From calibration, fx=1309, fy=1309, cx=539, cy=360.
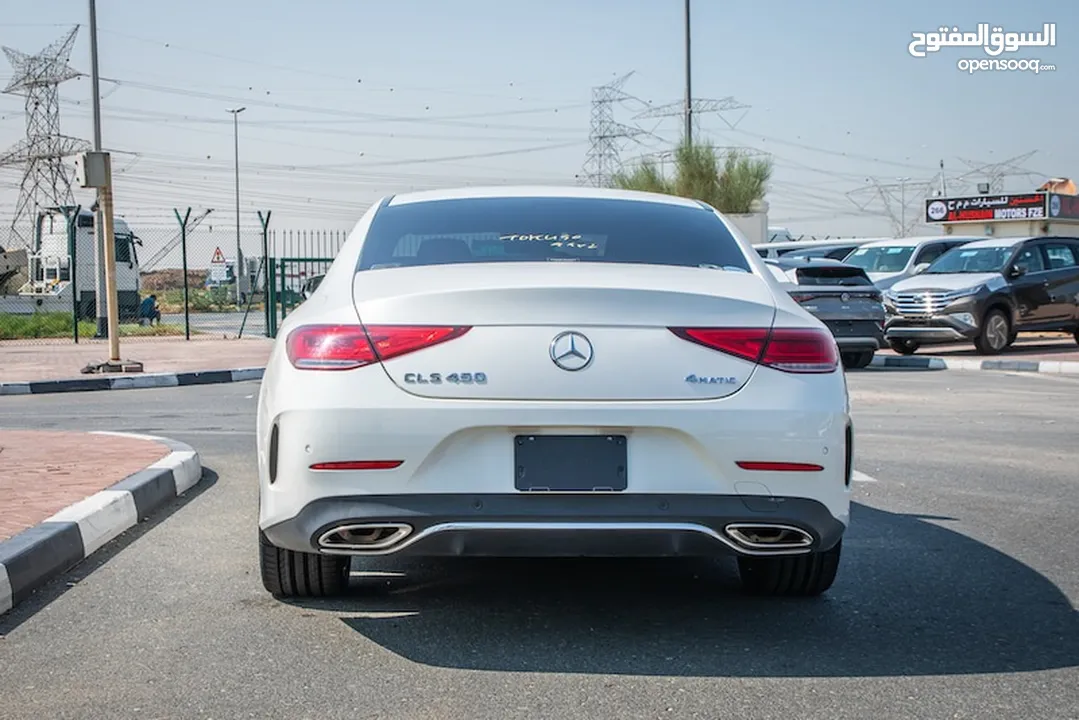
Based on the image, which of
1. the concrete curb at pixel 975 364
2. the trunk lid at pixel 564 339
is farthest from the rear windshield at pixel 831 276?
the trunk lid at pixel 564 339

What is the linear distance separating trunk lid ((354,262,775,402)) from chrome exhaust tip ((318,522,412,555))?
0.42 meters

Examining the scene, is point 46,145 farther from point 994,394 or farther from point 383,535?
point 383,535

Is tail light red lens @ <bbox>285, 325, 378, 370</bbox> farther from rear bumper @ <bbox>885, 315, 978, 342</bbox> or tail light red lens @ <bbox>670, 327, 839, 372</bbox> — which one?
rear bumper @ <bbox>885, 315, 978, 342</bbox>

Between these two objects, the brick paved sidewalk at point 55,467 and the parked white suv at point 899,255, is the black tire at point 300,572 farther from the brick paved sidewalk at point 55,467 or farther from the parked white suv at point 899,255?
the parked white suv at point 899,255

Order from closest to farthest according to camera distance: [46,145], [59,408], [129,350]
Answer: [59,408] → [129,350] → [46,145]

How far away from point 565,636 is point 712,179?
40.1m

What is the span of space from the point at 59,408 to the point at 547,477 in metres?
9.84

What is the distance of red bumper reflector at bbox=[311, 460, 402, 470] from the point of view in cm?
384

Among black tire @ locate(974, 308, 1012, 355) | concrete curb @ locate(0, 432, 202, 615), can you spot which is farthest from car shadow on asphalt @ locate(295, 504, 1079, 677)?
black tire @ locate(974, 308, 1012, 355)

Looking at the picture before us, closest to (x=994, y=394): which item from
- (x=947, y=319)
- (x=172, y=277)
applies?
(x=947, y=319)

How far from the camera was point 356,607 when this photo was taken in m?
4.59

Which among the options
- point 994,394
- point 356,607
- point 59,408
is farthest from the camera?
point 994,394

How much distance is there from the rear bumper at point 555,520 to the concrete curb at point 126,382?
38.9 feet

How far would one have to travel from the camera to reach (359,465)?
387cm
